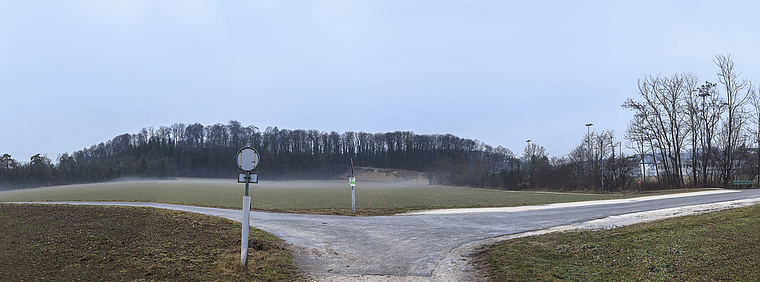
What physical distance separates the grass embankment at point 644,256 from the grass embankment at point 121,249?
16.9 feet

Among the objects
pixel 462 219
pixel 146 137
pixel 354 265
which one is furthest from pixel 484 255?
pixel 146 137

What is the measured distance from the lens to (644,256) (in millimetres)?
7941

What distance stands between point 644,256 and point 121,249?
1067 centimetres

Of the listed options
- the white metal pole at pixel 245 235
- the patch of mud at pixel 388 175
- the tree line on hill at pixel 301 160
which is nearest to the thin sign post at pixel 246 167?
the white metal pole at pixel 245 235

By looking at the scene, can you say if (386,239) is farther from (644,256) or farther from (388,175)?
(388,175)

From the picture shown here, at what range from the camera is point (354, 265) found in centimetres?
922

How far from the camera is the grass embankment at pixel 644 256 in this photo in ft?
21.4

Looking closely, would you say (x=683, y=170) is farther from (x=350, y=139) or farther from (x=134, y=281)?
(x=350, y=139)

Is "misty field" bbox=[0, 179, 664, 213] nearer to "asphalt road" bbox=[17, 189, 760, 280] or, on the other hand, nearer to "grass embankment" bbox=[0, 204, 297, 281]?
"asphalt road" bbox=[17, 189, 760, 280]

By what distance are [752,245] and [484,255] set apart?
5.16 m

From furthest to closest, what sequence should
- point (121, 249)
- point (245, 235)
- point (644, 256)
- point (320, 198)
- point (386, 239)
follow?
point (320, 198) < point (386, 239) < point (245, 235) < point (121, 249) < point (644, 256)

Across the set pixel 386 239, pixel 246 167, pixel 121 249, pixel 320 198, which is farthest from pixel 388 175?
pixel 121 249

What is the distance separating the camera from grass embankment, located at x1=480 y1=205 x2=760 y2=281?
6531mm

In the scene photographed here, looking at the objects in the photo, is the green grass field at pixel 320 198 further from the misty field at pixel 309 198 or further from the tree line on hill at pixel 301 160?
the tree line on hill at pixel 301 160
